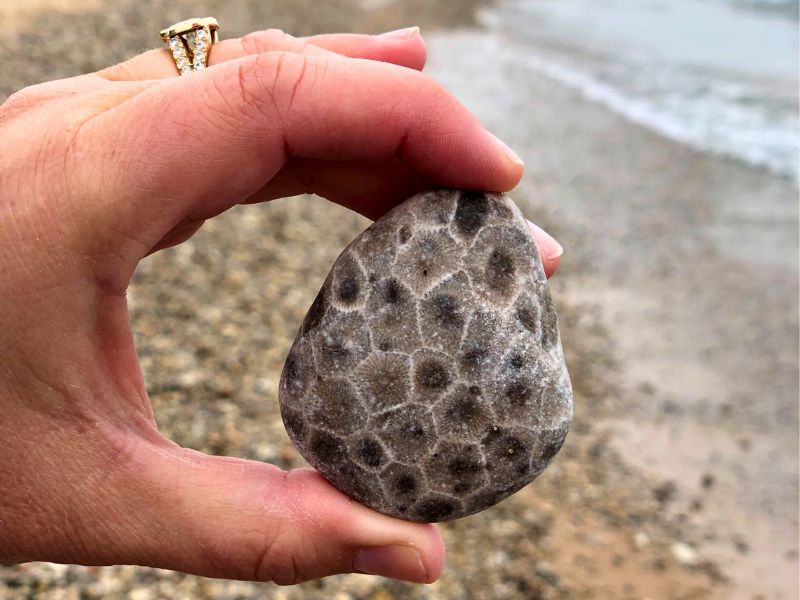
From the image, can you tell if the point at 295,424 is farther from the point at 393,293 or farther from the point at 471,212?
the point at 471,212

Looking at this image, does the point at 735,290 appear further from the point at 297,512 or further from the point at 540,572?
the point at 297,512

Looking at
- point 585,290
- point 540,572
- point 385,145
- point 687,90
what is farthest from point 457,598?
point 687,90

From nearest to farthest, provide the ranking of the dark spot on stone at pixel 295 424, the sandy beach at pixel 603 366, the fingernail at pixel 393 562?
the fingernail at pixel 393 562 → the dark spot on stone at pixel 295 424 → the sandy beach at pixel 603 366

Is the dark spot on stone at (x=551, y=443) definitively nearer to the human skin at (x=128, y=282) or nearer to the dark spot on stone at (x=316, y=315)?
the human skin at (x=128, y=282)

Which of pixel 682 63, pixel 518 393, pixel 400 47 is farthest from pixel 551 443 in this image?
pixel 682 63

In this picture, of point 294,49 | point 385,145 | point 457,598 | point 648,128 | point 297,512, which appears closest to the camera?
point 297,512

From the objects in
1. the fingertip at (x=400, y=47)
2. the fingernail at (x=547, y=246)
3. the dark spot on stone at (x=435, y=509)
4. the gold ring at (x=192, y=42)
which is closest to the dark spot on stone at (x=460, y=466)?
the dark spot on stone at (x=435, y=509)
